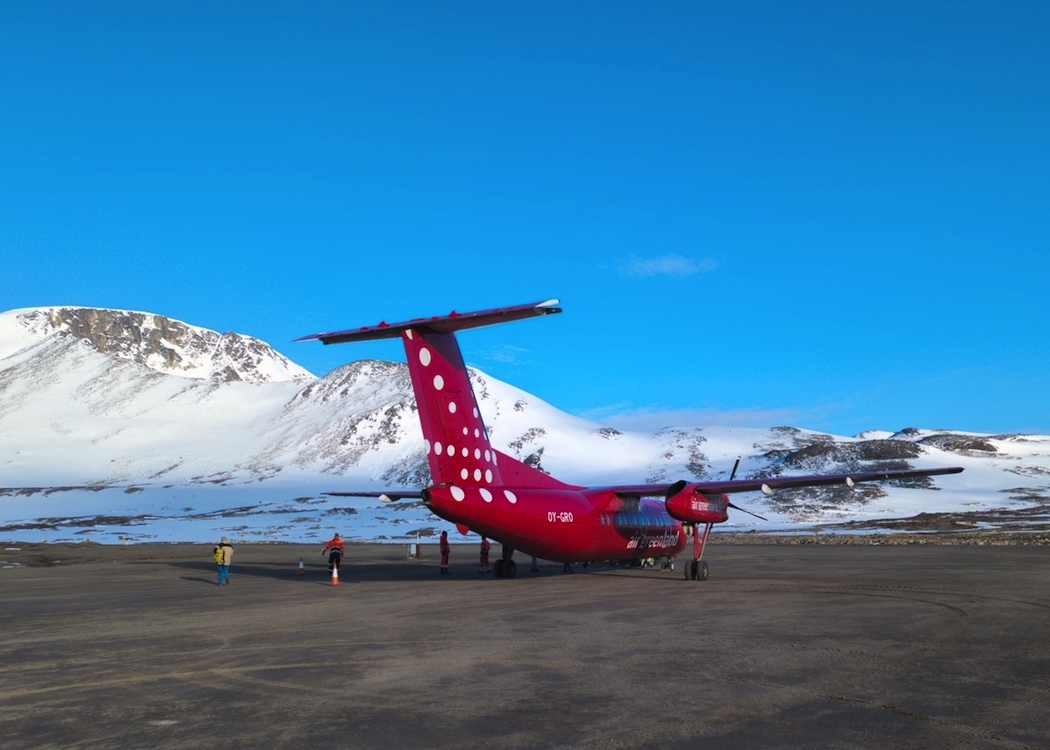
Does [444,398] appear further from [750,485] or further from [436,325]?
[750,485]

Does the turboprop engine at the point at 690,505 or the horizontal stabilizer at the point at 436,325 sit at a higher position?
the horizontal stabilizer at the point at 436,325

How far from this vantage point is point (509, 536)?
79.7 feet

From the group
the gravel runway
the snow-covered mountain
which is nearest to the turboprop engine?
the gravel runway

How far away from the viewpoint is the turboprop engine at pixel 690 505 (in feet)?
92.9

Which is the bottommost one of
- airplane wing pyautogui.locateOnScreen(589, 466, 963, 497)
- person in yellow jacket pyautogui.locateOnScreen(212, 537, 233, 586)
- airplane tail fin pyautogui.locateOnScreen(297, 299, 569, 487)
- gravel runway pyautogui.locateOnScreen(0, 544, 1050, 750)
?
gravel runway pyautogui.locateOnScreen(0, 544, 1050, 750)

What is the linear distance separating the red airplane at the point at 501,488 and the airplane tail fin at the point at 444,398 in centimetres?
3

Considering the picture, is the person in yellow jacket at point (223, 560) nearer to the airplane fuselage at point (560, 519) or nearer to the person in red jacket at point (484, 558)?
the airplane fuselage at point (560, 519)

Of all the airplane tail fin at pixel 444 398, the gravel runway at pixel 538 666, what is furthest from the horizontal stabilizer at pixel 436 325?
the gravel runway at pixel 538 666

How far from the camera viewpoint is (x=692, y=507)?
28812 mm

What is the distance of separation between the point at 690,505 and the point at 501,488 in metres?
7.48

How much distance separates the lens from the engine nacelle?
28.5 meters

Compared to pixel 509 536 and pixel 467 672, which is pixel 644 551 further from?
pixel 467 672

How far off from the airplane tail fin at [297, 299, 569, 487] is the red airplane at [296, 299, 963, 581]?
0.03 m

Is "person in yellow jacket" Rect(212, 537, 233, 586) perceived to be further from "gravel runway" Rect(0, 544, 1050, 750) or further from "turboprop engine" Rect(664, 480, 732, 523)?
"turboprop engine" Rect(664, 480, 732, 523)
